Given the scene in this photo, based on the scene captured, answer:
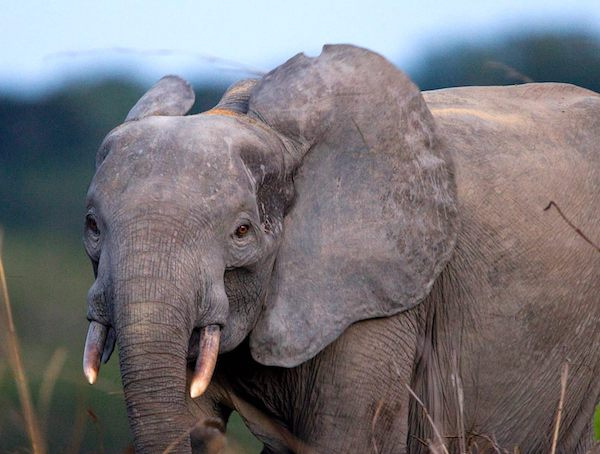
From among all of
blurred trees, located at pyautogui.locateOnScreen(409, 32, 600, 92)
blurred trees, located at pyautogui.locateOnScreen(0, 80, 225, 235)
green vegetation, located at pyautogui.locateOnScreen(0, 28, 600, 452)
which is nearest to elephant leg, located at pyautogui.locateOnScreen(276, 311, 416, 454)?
green vegetation, located at pyautogui.locateOnScreen(0, 28, 600, 452)

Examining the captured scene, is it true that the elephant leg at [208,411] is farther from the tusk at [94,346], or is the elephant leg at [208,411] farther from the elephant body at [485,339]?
the tusk at [94,346]

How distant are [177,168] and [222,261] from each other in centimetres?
26

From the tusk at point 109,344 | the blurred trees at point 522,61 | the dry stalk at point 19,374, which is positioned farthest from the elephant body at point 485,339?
the blurred trees at point 522,61

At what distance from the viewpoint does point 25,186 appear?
19.0 m

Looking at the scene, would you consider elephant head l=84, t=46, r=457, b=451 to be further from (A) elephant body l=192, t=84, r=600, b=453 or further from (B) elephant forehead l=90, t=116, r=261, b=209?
(A) elephant body l=192, t=84, r=600, b=453

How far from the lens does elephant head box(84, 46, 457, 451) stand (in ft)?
12.8

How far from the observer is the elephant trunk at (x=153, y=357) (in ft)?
12.6

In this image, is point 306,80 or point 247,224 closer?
point 247,224

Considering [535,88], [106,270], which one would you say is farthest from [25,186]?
[106,270]

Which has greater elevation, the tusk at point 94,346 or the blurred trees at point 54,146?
the tusk at point 94,346

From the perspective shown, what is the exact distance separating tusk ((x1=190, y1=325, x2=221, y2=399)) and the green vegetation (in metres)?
8.65

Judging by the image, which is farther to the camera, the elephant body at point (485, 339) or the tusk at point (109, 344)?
the elephant body at point (485, 339)

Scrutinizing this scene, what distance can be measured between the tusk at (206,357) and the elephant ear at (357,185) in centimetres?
38

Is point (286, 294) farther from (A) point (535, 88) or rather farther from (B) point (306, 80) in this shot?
Result: (A) point (535, 88)
